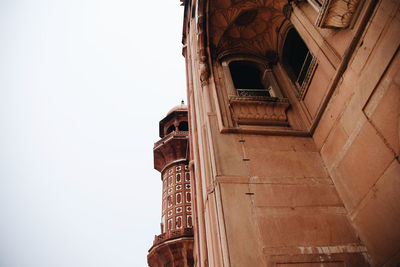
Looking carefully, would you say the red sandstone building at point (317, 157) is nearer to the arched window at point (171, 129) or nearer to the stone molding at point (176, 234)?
the stone molding at point (176, 234)

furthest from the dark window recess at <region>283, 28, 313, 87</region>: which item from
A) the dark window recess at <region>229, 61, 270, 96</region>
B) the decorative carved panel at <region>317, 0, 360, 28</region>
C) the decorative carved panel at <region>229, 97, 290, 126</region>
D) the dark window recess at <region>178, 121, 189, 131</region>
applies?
the dark window recess at <region>178, 121, 189, 131</region>

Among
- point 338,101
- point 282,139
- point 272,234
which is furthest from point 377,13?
point 272,234

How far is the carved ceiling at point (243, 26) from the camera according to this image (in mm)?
6879

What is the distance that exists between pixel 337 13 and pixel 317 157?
2303 millimetres

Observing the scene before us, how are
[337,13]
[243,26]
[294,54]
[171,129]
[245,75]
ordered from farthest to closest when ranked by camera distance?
[171,129] → [245,75] → [243,26] → [294,54] → [337,13]

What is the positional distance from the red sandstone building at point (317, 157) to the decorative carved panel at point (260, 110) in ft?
0.07

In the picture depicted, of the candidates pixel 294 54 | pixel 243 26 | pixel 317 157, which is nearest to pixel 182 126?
pixel 243 26

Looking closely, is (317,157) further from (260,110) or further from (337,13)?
(337,13)

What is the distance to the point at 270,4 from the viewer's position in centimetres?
664

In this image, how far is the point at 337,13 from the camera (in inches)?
146

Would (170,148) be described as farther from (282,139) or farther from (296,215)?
(296,215)

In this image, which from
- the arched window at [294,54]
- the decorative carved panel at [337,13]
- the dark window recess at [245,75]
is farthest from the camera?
the dark window recess at [245,75]

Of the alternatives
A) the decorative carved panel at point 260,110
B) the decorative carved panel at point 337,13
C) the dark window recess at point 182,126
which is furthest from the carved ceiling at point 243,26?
the dark window recess at point 182,126

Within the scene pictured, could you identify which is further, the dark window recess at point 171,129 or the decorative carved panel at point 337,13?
the dark window recess at point 171,129
